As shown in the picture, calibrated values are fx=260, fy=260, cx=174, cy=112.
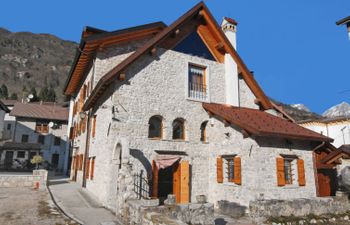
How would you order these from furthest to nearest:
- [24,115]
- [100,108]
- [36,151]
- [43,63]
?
[43,63] < [24,115] < [36,151] < [100,108]

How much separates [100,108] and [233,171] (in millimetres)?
7612

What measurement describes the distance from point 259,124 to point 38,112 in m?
34.5

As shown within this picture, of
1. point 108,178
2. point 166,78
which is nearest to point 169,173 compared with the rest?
point 108,178

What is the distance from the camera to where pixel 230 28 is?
1775cm

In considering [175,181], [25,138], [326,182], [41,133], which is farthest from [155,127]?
[25,138]

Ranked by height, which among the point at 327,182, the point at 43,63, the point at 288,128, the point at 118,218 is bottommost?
the point at 118,218

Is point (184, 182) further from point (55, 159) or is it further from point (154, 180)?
point (55, 159)

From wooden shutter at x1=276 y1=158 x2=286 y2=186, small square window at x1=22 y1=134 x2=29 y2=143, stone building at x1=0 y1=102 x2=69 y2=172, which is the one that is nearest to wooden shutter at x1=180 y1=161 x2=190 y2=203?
wooden shutter at x1=276 y1=158 x2=286 y2=186

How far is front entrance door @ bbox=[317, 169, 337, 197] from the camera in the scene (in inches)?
517

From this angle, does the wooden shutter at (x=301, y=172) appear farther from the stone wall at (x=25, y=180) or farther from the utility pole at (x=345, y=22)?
the stone wall at (x=25, y=180)

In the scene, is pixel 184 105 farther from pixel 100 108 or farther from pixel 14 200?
pixel 14 200

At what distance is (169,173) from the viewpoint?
13086 millimetres

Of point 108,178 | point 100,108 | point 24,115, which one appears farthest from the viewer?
point 24,115

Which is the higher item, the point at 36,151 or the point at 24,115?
the point at 24,115
